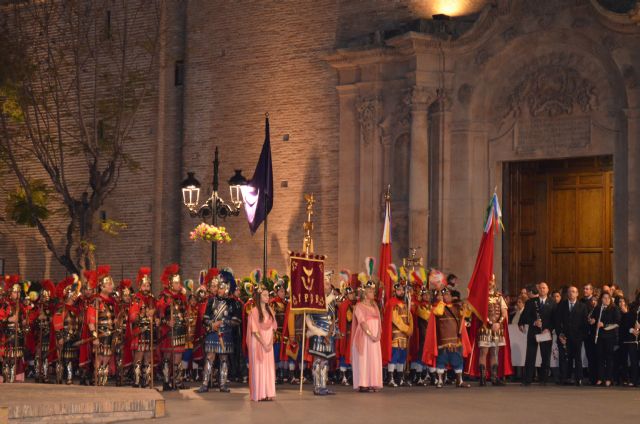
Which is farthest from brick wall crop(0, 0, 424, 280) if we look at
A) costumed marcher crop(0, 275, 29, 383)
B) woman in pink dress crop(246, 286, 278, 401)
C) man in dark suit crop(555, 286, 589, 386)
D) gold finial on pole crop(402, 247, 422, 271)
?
woman in pink dress crop(246, 286, 278, 401)

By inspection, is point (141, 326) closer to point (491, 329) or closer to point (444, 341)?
point (444, 341)

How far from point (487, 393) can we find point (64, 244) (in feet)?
57.9

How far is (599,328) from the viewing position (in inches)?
817

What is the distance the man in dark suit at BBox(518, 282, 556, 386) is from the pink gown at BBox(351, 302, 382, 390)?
3.18 meters

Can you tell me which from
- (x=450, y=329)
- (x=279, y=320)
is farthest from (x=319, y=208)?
(x=450, y=329)

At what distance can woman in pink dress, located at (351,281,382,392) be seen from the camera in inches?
765

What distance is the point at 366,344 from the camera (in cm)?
1956

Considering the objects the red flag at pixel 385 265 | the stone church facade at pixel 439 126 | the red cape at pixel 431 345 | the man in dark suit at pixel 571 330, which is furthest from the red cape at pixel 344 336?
the stone church facade at pixel 439 126

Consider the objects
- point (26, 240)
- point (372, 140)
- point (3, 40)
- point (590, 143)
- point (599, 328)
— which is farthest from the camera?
point (26, 240)

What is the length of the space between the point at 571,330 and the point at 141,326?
7.11 meters

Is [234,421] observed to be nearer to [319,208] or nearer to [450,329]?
[450,329]

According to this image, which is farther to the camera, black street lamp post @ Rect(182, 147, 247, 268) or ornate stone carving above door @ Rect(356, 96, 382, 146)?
ornate stone carving above door @ Rect(356, 96, 382, 146)

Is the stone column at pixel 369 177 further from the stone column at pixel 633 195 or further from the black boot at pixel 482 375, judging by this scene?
the black boot at pixel 482 375

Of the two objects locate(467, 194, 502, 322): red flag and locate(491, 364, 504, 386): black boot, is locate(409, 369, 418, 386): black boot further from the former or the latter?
locate(467, 194, 502, 322): red flag
